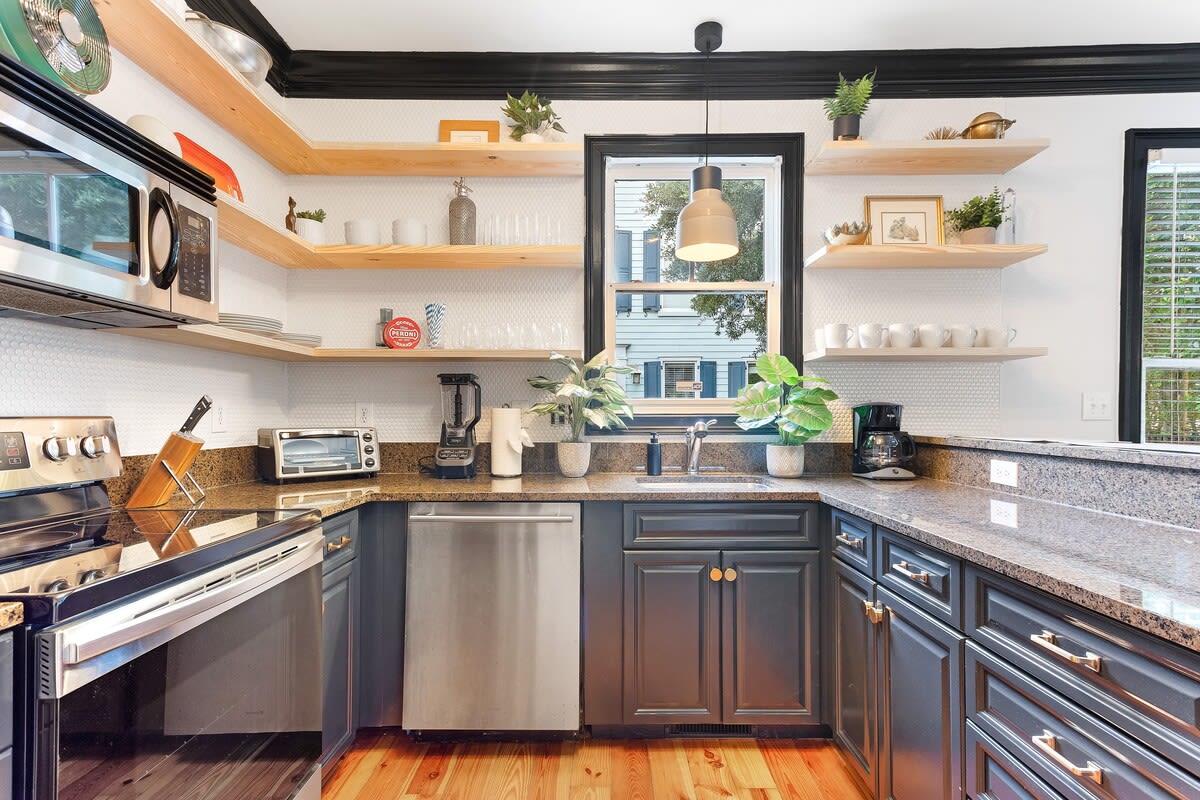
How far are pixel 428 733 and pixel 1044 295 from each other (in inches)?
121

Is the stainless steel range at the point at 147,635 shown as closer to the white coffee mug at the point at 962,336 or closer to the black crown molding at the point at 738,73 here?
the black crown molding at the point at 738,73

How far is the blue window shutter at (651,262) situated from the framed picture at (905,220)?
3.10 ft

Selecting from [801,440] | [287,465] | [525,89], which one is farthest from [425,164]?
[801,440]

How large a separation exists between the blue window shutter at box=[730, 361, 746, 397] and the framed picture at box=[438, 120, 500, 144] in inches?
58.2

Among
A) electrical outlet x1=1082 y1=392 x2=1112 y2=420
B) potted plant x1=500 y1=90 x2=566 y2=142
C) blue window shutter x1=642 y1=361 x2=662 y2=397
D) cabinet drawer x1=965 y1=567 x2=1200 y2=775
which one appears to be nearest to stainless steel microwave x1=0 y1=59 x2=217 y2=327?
potted plant x1=500 y1=90 x2=566 y2=142

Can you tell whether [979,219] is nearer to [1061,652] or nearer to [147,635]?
[1061,652]

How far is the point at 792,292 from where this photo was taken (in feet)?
8.48

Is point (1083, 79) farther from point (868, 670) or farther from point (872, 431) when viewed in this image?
point (868, 670)

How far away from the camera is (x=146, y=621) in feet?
3.07

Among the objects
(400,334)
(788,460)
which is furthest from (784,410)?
(400,334)

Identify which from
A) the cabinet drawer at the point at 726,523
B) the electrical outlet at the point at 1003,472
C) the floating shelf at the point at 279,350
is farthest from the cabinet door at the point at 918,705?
the floating shelf at the point at 279,350

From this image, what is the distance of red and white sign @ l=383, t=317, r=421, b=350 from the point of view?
7.87 ft

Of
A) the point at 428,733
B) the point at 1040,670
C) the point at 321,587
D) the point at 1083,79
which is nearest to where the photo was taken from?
the point at 1040,670

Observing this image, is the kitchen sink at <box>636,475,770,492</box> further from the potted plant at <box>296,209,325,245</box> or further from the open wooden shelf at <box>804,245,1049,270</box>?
the potted plant at <box>296,209,325,245</box>
